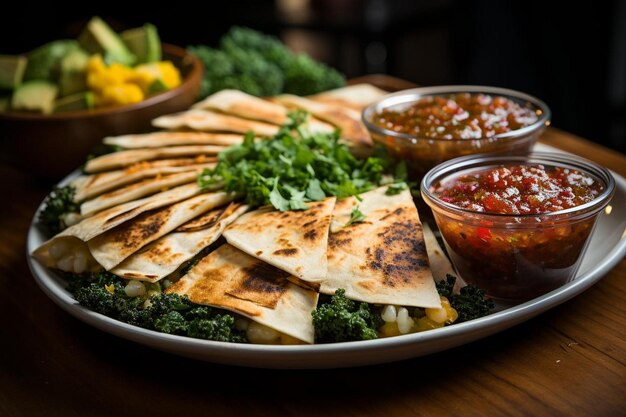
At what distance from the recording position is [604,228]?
2877 millimetres

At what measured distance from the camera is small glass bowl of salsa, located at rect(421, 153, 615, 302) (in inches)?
93.5

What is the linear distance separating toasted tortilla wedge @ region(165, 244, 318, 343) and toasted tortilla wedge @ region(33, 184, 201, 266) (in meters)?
0.39

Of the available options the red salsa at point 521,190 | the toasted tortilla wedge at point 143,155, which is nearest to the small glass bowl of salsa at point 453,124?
the red salsa at point 521,190

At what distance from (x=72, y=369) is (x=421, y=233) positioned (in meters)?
1.32

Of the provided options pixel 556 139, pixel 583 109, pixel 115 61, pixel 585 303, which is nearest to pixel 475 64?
pixel 583 109

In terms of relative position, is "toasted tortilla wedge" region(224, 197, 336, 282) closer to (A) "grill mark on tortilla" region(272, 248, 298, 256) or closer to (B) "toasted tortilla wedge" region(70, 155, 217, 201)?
(A) "grill mark on tortilla" region(272, 248, 298, 256)

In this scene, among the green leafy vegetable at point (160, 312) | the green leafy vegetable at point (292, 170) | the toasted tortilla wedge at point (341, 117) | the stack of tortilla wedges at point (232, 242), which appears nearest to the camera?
the green leafy vegetable at point (160, 312)

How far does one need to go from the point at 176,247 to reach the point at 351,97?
1.97 m

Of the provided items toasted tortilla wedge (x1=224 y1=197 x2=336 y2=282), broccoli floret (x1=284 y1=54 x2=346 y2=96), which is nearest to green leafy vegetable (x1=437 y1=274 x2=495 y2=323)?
toasted tortilla wedge (x1=224 y1=197 x2=336 y2=282)

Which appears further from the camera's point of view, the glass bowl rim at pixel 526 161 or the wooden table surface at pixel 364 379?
the glass bowl rim at pixel 526 161

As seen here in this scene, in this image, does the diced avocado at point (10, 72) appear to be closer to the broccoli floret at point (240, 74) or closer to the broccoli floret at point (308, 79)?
the broccoli floret at point (240, 74)

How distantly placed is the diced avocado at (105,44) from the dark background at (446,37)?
299cm

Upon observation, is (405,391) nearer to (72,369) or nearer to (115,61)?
(72,369)

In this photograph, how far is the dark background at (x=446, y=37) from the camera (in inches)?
247
